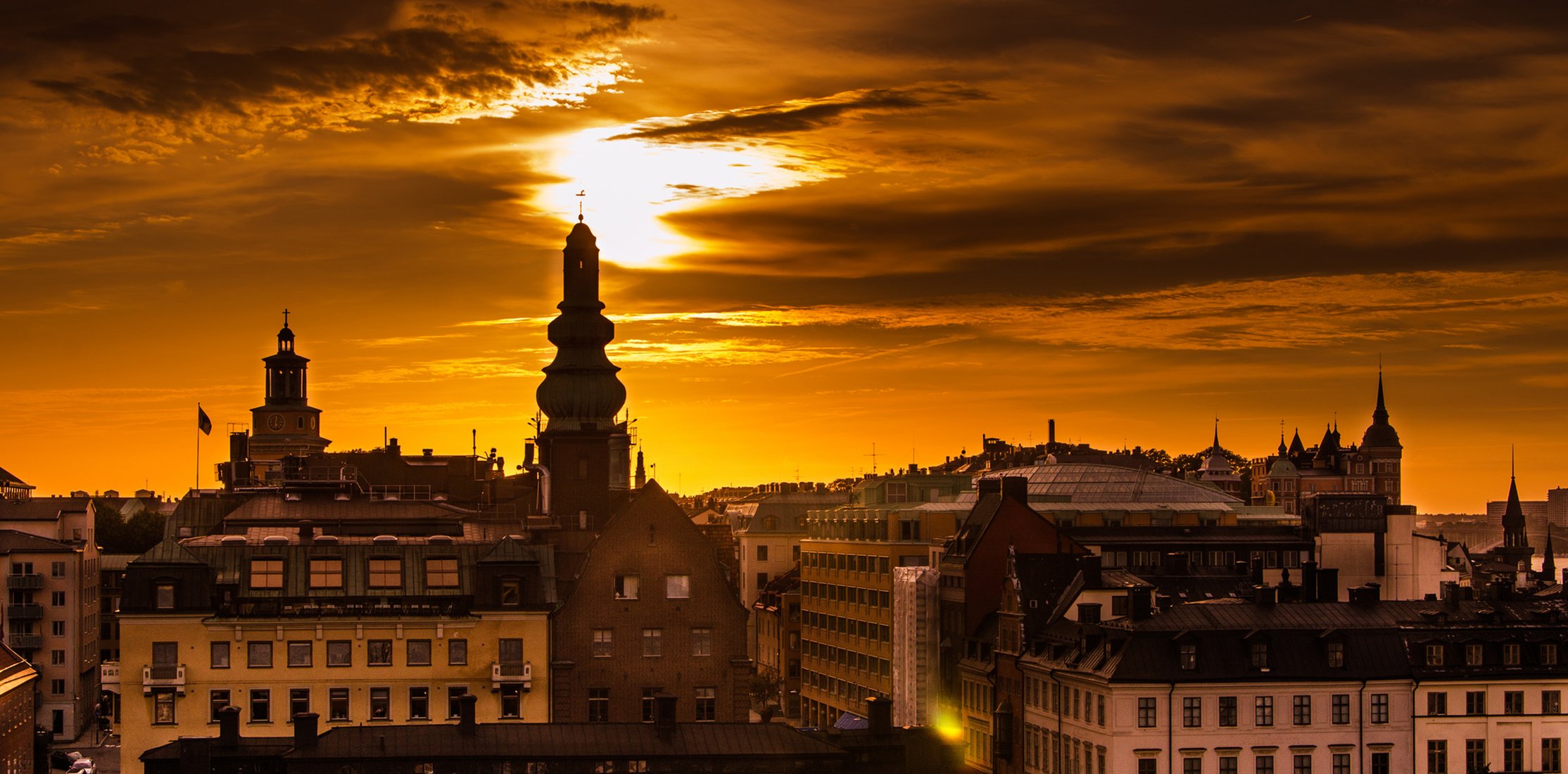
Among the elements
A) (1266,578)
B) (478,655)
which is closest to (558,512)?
(478,655)

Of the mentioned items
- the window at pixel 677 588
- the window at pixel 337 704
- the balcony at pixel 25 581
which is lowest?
the window at pixel 337 704

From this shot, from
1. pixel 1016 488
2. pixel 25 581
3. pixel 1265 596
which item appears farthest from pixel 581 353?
pixel 25 581

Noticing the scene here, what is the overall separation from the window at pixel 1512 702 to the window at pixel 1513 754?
1.68 meters

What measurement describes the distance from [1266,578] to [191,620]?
82662 millimetres

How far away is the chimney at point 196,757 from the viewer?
92812 mm

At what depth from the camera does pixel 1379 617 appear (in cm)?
12850

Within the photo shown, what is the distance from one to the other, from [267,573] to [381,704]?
10.1 m

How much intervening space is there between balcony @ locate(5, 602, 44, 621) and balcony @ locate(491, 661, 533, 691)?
83.2 metres

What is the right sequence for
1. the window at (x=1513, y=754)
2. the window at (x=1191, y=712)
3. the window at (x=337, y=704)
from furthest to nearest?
the window at (x=1513, y=754) → the window at (x=1191, y=712) → the window at (x=337, y=704)

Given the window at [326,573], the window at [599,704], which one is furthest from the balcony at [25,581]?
the window at [599,704]

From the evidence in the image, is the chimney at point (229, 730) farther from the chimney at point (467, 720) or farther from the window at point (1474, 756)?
the window at point (1474, 756)

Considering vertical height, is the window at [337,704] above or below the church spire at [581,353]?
below

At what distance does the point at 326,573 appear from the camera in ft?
398

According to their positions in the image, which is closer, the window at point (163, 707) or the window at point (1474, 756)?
the window at point (163, 707)
